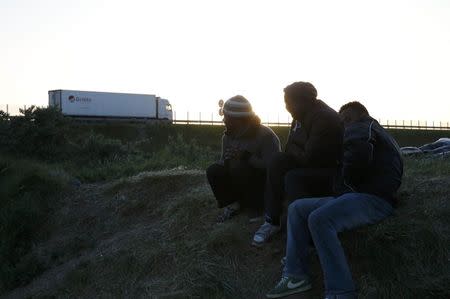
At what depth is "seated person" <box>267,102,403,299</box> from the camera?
5059 mm

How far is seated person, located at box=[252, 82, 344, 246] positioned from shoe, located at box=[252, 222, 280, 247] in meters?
0.48

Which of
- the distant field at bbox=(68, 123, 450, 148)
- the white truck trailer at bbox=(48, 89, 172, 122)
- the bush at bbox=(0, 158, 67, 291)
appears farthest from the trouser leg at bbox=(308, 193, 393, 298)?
the white truck trailer at bbox=(48, 89, 172, 122)

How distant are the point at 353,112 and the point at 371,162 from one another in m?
0.56

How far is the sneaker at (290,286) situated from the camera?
5.44 m

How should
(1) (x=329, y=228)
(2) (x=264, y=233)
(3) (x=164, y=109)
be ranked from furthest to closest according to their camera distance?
(3) (x=164, y=109) → (2) (x=264, y=233) → (1) (x=329, y=228)

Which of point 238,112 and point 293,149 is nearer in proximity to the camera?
point 293,149

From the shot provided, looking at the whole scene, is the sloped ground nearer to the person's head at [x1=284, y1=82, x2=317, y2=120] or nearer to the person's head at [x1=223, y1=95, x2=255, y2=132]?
the person's head at [x1=223, y1=95, x2=255, y2=132]

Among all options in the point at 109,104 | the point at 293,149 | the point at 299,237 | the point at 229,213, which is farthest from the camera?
the point at 109,104

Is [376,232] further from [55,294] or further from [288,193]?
[55,294]

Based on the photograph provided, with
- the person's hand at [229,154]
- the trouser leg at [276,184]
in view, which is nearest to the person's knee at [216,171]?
the person's hand at [229,154]

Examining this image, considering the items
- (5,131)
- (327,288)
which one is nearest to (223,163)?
(327,288)

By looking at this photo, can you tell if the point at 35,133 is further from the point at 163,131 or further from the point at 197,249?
the point at 163,131

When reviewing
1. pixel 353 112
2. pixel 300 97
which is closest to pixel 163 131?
pixel 300 97

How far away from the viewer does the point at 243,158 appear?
7047 millimetres
